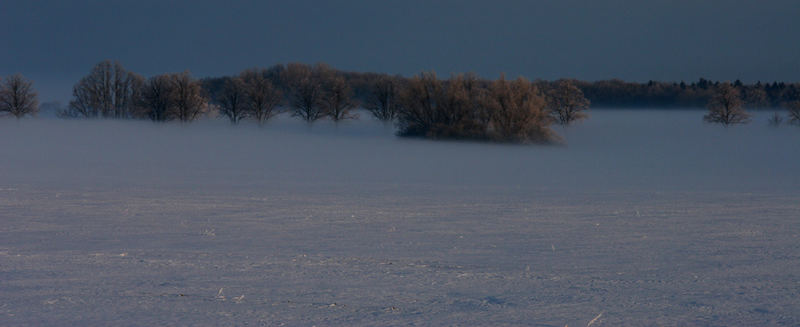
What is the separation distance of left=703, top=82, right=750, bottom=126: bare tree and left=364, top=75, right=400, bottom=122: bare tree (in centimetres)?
4566

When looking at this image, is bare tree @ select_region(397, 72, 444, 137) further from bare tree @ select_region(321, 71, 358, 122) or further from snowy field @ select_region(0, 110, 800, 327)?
snowy field @ select_region(0, 110, 800, 327)

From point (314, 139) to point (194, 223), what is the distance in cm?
5286

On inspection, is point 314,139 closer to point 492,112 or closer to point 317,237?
point 492,112

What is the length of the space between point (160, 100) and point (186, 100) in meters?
3.51

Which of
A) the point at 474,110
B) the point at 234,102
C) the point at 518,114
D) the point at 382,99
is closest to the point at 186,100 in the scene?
the point at 234,102

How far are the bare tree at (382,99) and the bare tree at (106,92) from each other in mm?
34151

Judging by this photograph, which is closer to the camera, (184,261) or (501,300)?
(501,300)

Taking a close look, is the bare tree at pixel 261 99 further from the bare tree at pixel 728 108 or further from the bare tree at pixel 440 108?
the bare tree at pixel 728 108

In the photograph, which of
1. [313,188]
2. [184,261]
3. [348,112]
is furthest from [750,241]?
[348,112]

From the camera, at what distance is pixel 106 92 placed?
105 metres

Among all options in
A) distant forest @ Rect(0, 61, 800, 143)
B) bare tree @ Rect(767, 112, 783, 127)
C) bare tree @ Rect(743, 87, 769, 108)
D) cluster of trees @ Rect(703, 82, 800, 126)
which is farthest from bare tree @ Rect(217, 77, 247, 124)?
bare tree @ Rect(743, 87, 769, 108)

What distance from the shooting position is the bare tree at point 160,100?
289ft

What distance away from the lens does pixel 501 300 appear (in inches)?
297

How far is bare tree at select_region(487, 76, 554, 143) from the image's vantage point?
62.0 m
